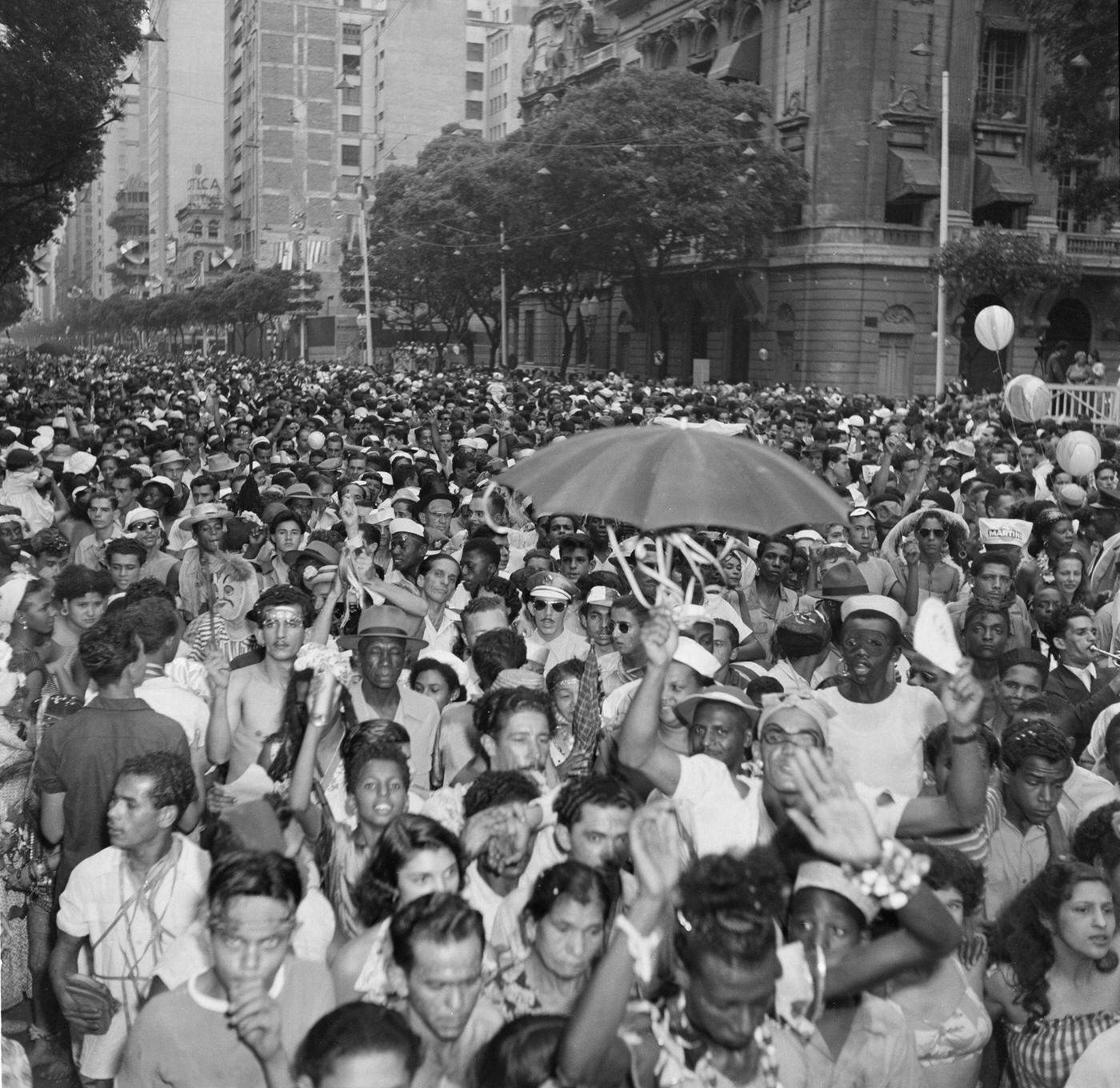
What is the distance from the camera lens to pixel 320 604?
26.4 feet

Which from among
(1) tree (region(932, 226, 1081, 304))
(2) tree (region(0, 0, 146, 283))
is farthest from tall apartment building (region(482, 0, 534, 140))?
(2) tree (region(0, 0, 146, 283))

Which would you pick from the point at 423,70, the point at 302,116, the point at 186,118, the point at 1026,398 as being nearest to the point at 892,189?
the point at 1026,398

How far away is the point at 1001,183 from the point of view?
4556 cm

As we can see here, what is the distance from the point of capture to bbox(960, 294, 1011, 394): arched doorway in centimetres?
4612

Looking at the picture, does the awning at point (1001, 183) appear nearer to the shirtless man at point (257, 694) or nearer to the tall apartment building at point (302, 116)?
the shirtless man at point (257, 694)

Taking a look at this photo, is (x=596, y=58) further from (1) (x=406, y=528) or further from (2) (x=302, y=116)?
(2) (x=302, y=116)

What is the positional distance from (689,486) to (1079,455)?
9191 millimetres

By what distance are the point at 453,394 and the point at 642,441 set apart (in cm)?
2220

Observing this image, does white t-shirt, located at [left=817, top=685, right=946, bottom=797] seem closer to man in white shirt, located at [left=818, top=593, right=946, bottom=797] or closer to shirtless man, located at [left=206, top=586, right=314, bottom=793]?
man in white shirt, located at [left=818, top=593, right=946, bottom=797]

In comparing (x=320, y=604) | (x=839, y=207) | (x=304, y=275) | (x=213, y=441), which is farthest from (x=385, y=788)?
(x=304, y=275)

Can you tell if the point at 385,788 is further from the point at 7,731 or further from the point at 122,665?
the point at 7,731

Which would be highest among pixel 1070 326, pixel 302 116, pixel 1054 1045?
pixel 302 116

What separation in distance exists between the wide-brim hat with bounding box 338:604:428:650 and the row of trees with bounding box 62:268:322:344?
245 feet

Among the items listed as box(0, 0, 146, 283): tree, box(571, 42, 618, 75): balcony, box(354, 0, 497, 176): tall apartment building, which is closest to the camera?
box(0, 0, 146, 283): tree
